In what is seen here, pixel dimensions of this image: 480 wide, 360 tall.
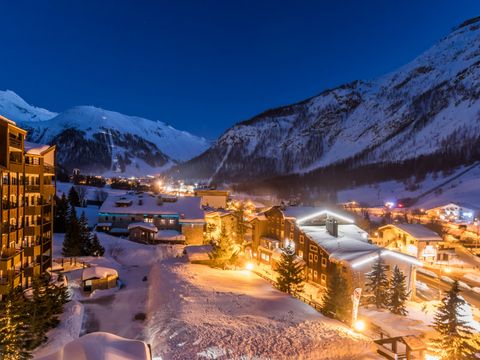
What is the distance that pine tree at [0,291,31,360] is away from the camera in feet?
52.4


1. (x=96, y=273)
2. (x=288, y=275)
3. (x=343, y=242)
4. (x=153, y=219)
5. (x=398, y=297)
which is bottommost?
(x=398, y=297)

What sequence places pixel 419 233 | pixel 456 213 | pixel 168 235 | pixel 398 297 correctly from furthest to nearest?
pixel 456 213, pixel 168 235, pixel 419 233, pixel 398 297

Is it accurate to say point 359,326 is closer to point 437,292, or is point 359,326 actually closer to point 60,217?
point 437,292

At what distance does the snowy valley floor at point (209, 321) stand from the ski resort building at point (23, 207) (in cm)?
455

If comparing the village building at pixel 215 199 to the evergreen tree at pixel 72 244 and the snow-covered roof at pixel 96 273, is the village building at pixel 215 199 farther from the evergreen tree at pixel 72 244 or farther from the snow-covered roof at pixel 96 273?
the snow-covered roof at pixel 96 273

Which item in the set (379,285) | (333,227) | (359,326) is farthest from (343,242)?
(359,326)

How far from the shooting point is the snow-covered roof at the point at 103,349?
1370 cm

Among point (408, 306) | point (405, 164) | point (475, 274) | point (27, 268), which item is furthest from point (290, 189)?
point (27, 268)

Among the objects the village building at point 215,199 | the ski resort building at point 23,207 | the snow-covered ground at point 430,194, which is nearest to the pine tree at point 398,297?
the ski resort building at point 23,207

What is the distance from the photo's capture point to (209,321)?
72.9 ft

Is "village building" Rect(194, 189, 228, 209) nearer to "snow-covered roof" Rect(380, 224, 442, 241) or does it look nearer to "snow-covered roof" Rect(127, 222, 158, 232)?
"snow-covered roof" Rect(127, 222, 158, 232)

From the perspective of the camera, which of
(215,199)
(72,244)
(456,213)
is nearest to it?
(72,244)

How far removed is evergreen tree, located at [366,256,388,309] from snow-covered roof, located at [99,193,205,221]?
32.3 metres

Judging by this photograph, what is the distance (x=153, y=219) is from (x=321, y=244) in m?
33.1
